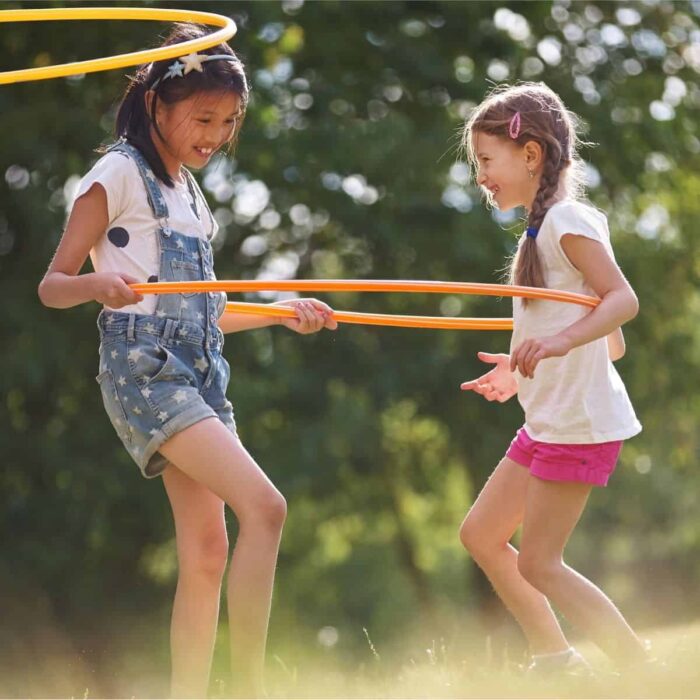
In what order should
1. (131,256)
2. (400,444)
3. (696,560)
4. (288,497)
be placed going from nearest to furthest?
1. (131,256)
2. (288,497)
3. (400,444)
4. (696,560)

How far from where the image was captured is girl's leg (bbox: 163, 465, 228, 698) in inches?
166

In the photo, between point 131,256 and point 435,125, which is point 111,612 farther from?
point 131,256

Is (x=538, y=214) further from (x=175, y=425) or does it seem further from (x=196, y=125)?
(x=175, y=425)

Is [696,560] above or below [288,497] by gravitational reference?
below

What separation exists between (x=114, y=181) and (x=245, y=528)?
1172 millimetres

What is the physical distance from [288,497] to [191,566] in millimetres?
7707

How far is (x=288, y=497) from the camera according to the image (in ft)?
39.1

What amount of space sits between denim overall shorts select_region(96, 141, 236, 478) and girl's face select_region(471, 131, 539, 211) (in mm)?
1040

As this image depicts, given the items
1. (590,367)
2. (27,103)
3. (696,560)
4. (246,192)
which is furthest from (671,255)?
(696,560)

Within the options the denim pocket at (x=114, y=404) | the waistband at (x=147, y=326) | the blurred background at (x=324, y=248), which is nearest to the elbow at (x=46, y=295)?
the waistband at (x=147, y=326)

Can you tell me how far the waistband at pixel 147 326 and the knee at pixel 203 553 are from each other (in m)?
0.63

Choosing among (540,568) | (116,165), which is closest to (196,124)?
(116,165)

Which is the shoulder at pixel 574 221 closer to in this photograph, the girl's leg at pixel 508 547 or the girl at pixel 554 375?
the girl at pixel 554 375

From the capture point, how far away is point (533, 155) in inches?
179
